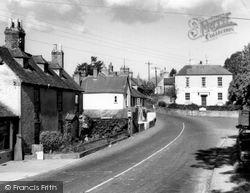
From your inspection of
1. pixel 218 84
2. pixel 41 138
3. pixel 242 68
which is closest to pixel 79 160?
pixel 41 138

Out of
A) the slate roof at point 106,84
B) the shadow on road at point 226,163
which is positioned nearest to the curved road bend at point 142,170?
the shadow on road at point 226,163

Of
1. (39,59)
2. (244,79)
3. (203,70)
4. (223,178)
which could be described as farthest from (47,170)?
(203,70)

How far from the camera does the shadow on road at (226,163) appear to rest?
46.1 ft

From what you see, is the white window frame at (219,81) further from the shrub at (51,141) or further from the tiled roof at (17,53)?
the tiled roof at (17,53)

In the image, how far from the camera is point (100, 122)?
41500mm

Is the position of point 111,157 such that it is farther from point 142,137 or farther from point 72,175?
point 142,137

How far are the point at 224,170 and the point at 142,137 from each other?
1893cm

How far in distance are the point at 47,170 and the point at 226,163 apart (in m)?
10.5

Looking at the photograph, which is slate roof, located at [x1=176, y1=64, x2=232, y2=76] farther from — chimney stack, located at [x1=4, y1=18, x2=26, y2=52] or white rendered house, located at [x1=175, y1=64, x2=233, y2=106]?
chimney stack, located at [x1=4, y1=18, x2=26, y2=52]

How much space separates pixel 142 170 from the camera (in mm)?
19359

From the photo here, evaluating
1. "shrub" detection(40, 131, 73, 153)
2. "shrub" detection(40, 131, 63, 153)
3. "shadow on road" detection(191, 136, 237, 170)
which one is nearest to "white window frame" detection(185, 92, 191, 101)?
"shadow on road" detection(191, 136, 237, 170)

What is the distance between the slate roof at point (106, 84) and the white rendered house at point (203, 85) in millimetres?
19331

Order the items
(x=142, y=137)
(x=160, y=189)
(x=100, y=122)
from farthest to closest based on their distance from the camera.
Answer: (x=100, y=122) → (x=142, y=137) → (x=160, y=189)

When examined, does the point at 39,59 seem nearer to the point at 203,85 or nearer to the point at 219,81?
the point at 203,85
